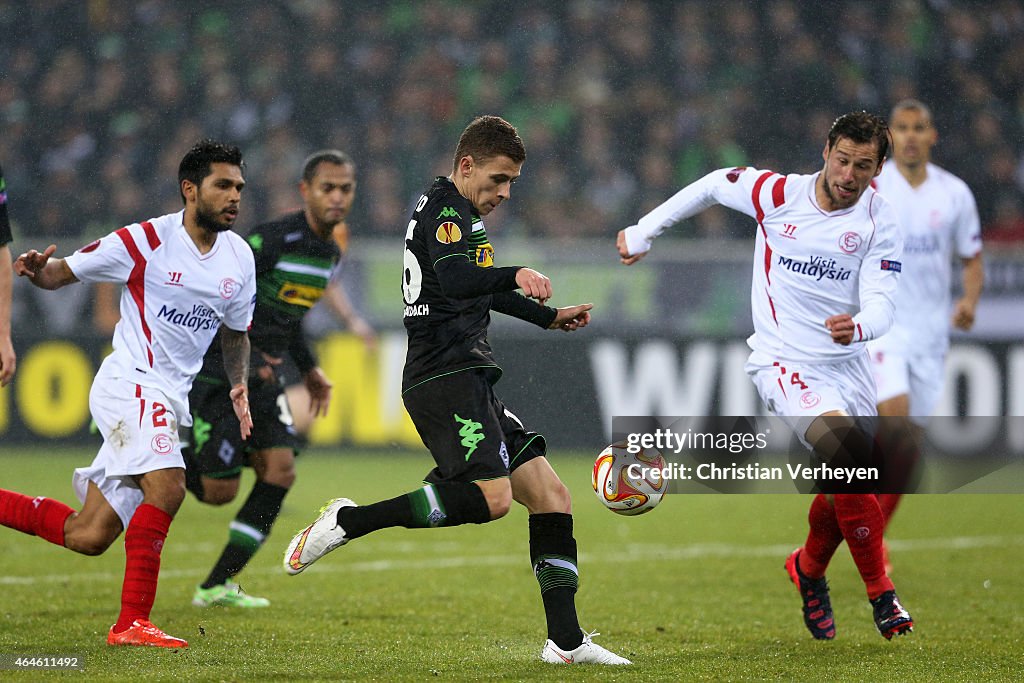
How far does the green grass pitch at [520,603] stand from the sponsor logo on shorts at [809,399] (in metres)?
1.00

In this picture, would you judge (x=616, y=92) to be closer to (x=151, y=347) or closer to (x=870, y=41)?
(x=870, y=41)

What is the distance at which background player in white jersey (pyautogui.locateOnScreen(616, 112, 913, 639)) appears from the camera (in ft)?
19.3

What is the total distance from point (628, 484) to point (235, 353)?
1865 mm

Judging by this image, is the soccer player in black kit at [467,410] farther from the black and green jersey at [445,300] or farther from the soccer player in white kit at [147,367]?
the soccer player in white kit at [147,367]

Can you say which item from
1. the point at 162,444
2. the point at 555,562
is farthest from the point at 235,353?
the point at 555,562

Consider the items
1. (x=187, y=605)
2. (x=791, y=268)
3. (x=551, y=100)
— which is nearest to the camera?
(x=791, y=268)

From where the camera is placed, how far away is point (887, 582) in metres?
5.70

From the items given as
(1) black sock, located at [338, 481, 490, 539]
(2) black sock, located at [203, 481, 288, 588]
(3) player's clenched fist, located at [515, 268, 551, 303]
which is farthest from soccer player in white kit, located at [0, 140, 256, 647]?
(3) player's clenched fist, located at [515, 268, 551, 303]

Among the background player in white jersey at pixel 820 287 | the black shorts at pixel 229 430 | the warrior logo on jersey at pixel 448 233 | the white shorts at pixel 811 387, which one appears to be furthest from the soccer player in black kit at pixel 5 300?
the white shorts at pixel 811 387

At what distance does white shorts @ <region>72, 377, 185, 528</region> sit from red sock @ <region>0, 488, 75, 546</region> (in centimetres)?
21

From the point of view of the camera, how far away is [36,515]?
18.5 ft

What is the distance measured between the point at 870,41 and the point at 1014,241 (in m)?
3.47

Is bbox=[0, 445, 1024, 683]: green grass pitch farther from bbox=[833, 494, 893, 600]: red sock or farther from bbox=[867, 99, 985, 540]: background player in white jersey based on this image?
bbox=[867, 99, 985, 540]: background player in white jersey

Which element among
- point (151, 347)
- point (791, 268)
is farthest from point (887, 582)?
point (151, 347)
